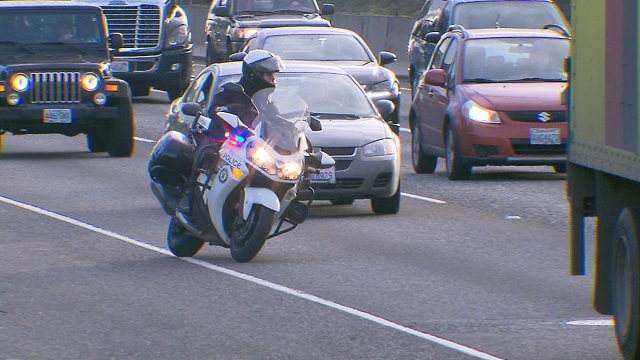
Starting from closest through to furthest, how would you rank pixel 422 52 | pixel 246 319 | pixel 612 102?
pixel 612 102, pixel 246 319, pixel 422 52

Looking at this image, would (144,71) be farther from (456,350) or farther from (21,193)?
(456,350)

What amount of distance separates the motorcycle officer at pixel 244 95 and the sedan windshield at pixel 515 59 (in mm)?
6941

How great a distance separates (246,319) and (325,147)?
5.83m

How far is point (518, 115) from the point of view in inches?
731

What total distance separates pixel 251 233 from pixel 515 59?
8018 millimetres

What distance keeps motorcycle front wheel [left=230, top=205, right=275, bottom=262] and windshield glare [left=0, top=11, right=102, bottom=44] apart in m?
10.5

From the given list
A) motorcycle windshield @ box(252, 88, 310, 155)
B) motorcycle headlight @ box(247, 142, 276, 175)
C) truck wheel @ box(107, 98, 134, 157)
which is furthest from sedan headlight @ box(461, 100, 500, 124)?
motorcycle headlight @ box(247, 142, 276, 175)

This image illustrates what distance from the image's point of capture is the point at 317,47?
2352 cm

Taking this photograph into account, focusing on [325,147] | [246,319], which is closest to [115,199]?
[325,147]

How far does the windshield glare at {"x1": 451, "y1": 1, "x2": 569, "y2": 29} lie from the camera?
2570 centimetres

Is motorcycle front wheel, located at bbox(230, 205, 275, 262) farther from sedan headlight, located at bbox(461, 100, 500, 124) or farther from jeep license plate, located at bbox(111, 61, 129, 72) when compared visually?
jeep license plate, located at bbox(111, 61, 129, 72)

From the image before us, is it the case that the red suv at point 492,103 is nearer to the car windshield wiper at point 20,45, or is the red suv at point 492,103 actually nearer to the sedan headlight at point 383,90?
the sedan headlight at point 383,90

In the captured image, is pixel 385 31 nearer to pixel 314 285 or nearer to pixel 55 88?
pixel 55 88

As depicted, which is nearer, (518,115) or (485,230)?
(485,230)
